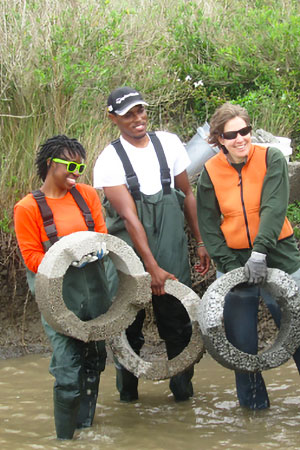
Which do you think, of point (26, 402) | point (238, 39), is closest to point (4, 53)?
point (238, 39)

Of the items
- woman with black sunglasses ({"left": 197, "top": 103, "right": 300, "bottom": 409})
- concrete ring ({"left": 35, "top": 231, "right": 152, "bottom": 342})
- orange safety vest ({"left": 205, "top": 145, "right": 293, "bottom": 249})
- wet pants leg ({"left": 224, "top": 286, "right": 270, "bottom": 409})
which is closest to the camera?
concrete ring ({"left": 35, "top": 231, "right": 152, "bottom": 342})

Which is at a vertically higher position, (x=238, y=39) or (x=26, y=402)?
(x=238, y=39)

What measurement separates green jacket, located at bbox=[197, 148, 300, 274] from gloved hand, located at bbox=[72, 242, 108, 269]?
2.49 feet

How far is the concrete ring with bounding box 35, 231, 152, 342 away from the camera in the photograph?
4.53 m

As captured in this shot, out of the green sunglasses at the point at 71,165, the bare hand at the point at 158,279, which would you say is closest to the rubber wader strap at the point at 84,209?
the green sunglasses at the point at 71,165

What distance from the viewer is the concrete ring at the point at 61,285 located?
453 cm

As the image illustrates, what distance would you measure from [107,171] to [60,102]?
3.06 metres

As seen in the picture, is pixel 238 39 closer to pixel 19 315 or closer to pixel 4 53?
pixel 4 53

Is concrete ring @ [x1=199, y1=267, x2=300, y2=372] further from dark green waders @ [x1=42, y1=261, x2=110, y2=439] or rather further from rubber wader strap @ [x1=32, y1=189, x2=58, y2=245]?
rubber wader strap @ [x1=32, y1=189, x2=58, y2=245]

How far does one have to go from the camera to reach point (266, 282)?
481 centimetres

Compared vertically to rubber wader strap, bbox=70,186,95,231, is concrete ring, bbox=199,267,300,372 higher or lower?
lower

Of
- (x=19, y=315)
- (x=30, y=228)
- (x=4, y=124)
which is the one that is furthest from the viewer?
(x=4, y=124)

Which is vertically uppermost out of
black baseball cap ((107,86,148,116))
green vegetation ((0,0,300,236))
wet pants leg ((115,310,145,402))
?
green vegetation ((0,0,300,236))

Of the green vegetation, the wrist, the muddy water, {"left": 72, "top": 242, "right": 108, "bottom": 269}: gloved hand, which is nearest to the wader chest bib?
{"left": 72, "top": 242, "right": 108, "bottom": 269}: gloved hand
